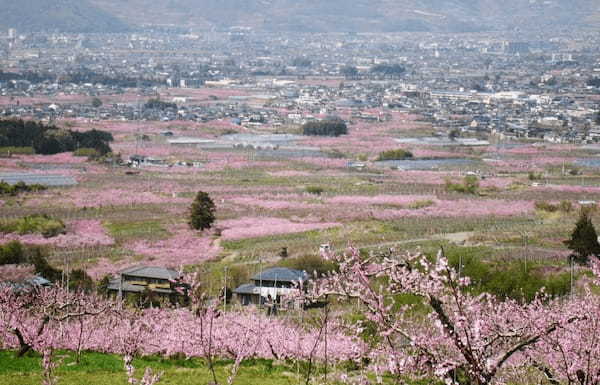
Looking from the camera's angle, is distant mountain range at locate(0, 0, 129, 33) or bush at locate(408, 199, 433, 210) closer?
bush at locate(408, 199, 433, 210)

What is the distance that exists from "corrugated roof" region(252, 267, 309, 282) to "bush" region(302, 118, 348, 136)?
44.3m

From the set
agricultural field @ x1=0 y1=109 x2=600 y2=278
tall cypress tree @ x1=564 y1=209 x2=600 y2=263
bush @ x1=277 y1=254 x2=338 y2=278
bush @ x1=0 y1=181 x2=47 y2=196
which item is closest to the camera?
bush @ x1=277 y1=254 x2=338 y2=278

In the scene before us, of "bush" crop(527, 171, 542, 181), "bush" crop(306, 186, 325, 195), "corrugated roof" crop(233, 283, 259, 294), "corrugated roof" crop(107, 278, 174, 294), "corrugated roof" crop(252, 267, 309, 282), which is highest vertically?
"corrugated roof" crop(252, 267, 309, 282)

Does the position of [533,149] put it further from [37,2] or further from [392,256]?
[37,2]

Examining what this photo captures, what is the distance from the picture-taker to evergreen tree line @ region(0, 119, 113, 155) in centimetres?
5103

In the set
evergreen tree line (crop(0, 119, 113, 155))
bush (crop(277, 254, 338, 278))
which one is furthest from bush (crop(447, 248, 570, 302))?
evergreen tree line (crop(0, 119, 113, 155))

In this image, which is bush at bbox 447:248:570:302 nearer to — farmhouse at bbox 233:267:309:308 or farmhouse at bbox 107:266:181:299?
farmhouse at bbox 233:267:309:308

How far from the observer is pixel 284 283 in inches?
792

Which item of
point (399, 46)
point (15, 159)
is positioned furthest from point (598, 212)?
point (399, 46)

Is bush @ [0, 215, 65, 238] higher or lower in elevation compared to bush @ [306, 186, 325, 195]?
higher

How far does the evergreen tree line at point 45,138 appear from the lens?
167ft

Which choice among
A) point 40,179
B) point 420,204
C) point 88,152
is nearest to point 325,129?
point 88,152

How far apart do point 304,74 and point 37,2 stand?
93.9 m

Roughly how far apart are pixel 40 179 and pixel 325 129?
2829 cm
